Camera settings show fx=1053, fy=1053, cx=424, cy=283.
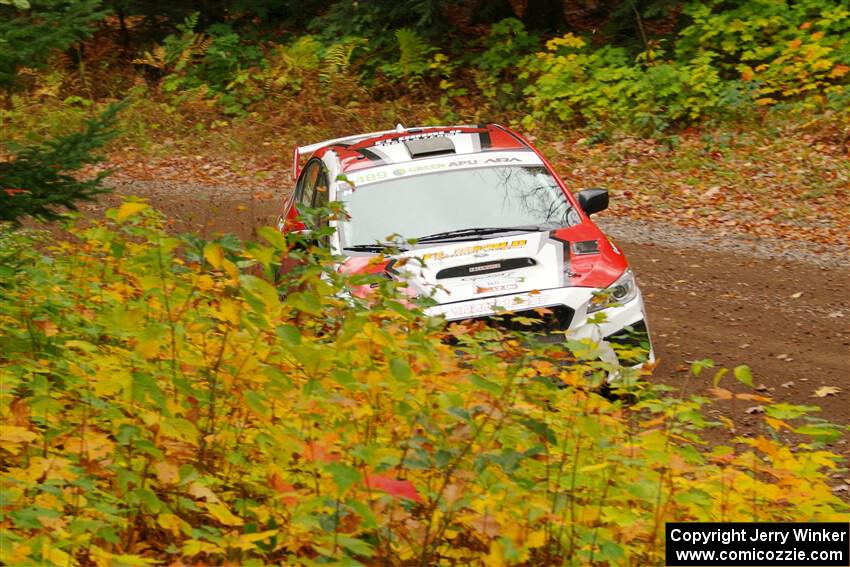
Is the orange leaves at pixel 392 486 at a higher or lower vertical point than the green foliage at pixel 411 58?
lower

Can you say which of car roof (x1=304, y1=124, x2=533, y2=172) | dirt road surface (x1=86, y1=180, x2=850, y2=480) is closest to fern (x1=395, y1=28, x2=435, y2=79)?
dirt road surface (x1=86, y1=180, x2=850, y2=480)

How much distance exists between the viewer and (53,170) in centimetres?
604

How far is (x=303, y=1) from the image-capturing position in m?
21.6

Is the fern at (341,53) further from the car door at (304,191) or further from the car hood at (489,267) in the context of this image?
the car hood at (489,267)

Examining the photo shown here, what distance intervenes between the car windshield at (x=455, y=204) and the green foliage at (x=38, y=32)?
264 cm

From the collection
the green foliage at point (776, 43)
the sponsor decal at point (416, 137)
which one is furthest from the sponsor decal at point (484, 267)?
the green foliage at point (776, 43)

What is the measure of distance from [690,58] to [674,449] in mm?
13817

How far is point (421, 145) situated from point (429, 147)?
9 cm

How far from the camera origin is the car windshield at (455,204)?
312 inches

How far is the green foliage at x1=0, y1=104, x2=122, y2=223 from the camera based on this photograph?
233 inches

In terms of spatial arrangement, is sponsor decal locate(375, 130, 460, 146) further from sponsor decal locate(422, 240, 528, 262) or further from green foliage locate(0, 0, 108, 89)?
green foliage locate(0, 0, 108, 89)

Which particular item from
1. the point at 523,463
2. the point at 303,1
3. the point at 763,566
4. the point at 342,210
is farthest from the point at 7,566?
the point at 303,1

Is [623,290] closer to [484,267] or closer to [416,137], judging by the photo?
[484,267]

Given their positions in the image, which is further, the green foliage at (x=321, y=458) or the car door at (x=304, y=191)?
the car door at (x=304, y=191)
